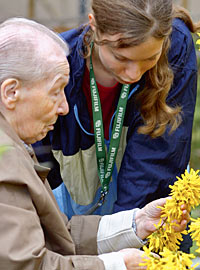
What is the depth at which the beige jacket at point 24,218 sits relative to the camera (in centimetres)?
159

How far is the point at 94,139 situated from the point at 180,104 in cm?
53

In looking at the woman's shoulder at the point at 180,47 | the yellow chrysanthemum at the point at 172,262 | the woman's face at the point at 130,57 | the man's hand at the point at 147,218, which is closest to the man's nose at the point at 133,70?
the woman's face at the point at 130,57

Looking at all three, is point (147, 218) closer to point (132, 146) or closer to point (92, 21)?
point (132, 146)

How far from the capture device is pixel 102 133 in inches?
108

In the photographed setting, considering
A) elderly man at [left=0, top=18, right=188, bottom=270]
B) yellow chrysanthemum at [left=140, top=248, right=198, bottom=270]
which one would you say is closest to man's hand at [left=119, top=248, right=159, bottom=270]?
elderly man at [left=0, top=18, right=188, bottom=270]

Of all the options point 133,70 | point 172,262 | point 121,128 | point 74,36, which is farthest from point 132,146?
point 172,262

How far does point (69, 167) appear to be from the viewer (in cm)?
280

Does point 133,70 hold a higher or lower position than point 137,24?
lower

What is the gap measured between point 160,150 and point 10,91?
1.25 m

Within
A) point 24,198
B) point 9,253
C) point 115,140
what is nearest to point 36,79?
point 24,198

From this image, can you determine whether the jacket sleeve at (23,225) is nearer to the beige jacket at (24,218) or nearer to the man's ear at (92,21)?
the beige jacket at (24,218)

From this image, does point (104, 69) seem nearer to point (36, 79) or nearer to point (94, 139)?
point (94, 139)

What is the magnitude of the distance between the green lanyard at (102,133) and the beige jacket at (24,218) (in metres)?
0.82

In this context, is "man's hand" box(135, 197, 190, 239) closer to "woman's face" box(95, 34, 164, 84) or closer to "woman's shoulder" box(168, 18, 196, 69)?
"woman's face" box(95, 34, 164, 84)
